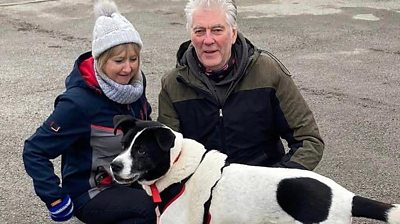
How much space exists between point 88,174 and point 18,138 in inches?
99.3

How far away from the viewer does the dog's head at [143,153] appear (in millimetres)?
3275

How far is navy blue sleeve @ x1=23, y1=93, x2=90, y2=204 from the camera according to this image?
3.69 meters

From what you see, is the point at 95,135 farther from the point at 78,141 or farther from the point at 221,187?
the point at 221,187

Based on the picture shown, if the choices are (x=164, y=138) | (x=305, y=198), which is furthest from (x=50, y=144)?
(x=305, y=198)

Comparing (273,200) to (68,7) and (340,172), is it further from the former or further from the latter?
(68,7)

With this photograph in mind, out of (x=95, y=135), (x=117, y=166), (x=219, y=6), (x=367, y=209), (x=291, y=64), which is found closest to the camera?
(x=367, y=209)

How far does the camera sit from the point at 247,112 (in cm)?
388

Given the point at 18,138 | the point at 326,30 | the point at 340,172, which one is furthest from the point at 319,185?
the point at 326,30

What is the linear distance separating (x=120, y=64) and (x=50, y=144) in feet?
1.96

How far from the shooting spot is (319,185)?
3.25 meters

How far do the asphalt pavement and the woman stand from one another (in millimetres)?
959

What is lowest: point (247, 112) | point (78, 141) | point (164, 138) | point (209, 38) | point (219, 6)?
point (78, 141)

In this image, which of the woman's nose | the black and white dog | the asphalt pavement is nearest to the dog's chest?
the black and white dog

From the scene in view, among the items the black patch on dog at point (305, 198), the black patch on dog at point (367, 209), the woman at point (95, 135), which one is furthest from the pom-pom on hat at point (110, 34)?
the black patch on dog at point (367, 209)
